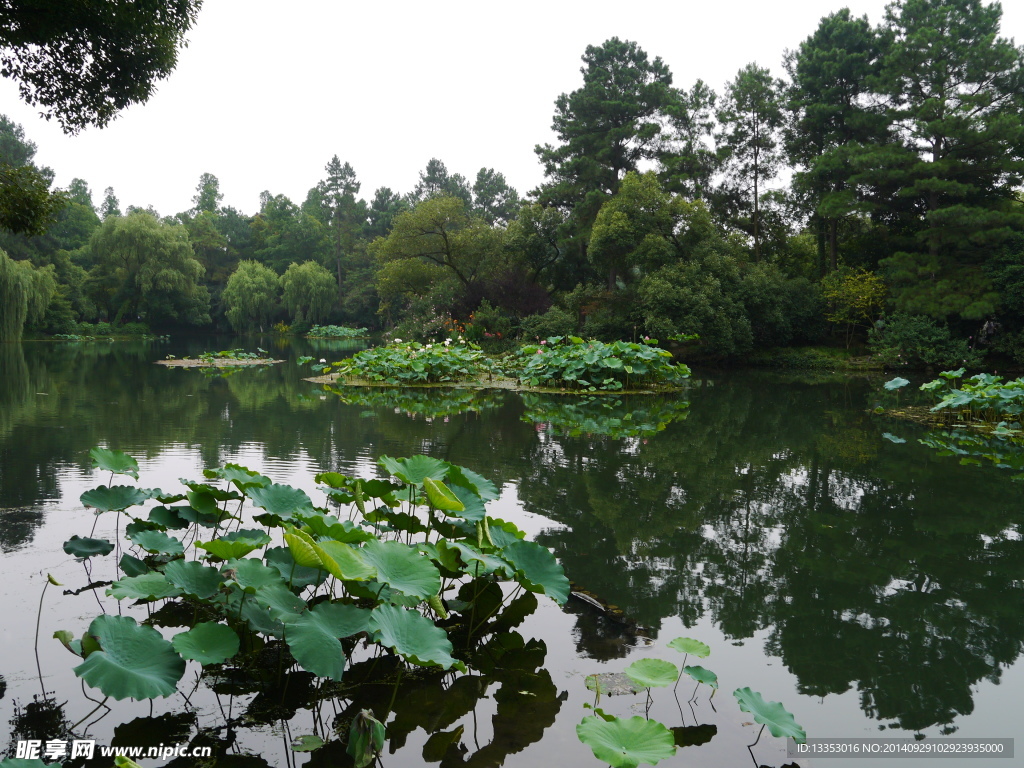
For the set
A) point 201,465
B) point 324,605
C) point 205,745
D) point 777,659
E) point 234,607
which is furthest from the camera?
point 201,465

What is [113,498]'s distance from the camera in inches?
112

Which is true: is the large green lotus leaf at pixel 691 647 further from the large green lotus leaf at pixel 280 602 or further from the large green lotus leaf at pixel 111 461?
the large green lotus leaf at pixel 111 461

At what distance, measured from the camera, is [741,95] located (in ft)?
70.9

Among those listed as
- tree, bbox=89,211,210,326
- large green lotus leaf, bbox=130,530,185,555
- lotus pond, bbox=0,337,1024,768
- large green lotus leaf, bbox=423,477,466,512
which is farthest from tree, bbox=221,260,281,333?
large green lotus leaf, bbox=423,477,466,512

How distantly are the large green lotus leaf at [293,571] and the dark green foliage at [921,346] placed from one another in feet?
59.5

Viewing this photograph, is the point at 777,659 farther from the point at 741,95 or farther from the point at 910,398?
the point at 741,95

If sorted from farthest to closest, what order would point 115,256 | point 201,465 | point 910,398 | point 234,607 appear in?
point 115,256 → point 910,398 → point 201,465 → point 234,607

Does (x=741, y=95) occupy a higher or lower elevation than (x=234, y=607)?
higher

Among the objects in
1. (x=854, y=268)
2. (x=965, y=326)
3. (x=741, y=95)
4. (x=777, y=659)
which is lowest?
(x=777, y=659)

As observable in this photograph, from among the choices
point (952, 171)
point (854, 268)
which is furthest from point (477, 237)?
point (952, 171)

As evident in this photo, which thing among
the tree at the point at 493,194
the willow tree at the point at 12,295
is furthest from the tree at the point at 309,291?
the willow tree at the point at 12,295

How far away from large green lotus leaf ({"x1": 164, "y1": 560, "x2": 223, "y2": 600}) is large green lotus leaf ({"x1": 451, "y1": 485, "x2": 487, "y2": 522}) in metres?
0.88

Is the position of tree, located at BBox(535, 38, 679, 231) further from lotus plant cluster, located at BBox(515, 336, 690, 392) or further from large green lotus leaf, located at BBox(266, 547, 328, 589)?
large green lotus leaf, located at BBox(266, 547, 328, 589)

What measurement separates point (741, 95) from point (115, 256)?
1140 inches
